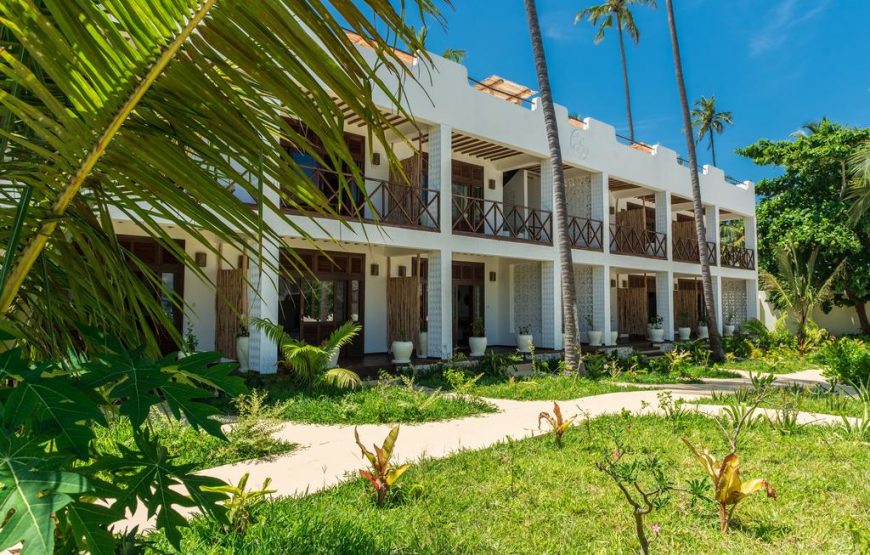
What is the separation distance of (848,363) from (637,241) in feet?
27.9

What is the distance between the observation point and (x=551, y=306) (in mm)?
13914

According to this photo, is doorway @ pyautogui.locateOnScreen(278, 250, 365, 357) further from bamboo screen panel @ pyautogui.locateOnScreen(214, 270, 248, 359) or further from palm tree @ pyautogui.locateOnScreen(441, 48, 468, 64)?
palm tree @ pyautogui.locateOnScreen(441, 48, 468, 64)

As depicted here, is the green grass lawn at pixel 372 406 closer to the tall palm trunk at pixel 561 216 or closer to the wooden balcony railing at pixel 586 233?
the tall palm trunk at pixel 561 216

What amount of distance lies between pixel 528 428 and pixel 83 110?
6.19 metres

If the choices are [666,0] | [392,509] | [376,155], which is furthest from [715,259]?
[392,509]

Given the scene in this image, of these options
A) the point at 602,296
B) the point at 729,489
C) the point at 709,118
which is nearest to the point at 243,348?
the point at 729,489

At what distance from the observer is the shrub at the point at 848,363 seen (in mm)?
9141

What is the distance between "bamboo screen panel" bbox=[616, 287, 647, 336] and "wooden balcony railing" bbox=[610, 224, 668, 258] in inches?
60.5

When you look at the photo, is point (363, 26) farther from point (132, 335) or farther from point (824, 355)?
point (824, 355)

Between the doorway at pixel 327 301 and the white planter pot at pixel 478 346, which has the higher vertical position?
the doorway at pixel 327 301

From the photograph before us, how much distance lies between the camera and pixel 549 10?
1163cm

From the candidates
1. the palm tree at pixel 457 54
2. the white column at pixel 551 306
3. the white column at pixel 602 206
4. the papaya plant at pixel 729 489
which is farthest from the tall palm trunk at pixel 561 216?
the palm tree at pixel 457 54

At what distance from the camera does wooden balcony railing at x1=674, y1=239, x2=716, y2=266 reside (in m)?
19.0

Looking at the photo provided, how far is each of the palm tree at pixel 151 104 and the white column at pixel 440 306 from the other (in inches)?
395
